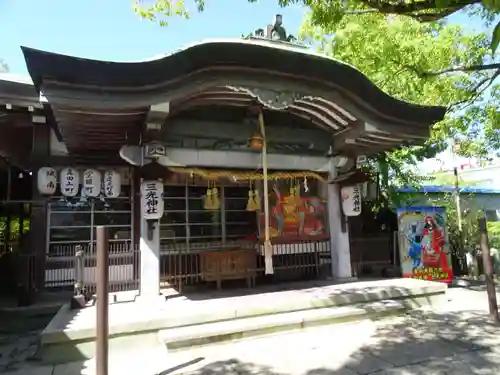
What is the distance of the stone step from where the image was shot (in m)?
5.95

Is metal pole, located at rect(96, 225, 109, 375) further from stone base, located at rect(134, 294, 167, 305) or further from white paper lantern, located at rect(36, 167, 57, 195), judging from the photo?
white paper lantern, located at rect(36, 167, 57, 195)

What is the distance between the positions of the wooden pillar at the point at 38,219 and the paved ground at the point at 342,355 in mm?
2857

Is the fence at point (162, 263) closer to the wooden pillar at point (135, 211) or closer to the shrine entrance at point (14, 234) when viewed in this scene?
the shrine entrance at point (14, 234)

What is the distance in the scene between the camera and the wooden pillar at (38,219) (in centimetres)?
802

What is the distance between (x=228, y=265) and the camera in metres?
8.83

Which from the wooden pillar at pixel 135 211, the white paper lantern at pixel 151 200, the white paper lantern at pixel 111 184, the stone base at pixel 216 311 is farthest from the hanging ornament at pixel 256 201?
the white paper lantern at pixel 111 184

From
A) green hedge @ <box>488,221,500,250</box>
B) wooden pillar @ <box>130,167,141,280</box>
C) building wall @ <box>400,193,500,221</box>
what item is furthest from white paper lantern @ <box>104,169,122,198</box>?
green hedge @ <box>488,221,500,250</box>

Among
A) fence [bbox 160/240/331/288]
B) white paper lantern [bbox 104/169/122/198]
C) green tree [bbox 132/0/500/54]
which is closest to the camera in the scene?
green tree [bbox 132/0/500/54]

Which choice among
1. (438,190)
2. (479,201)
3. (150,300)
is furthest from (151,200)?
(479,201)

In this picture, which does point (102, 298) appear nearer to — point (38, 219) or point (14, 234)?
point (38, 219)

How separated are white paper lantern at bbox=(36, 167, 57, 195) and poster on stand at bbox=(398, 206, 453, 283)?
28.7 feet

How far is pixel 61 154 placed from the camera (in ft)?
27.8

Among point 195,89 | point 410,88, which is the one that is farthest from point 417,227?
point 195,89

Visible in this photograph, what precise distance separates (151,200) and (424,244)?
7.52m
